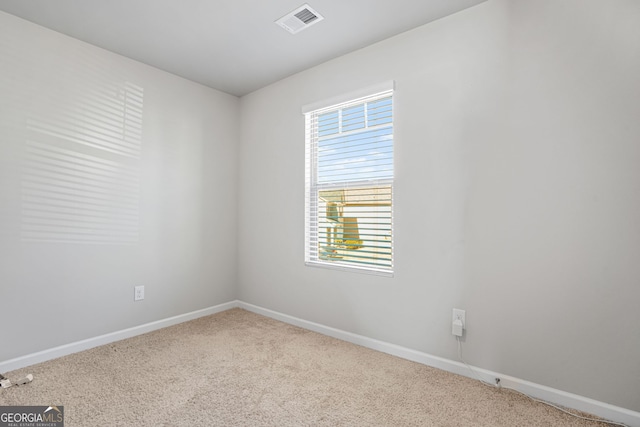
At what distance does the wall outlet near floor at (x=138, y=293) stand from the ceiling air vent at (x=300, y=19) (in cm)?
246

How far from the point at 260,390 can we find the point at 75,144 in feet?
7.39

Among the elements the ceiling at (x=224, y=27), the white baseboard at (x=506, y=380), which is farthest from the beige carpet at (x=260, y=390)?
the ceiling at (x=224, y=27)

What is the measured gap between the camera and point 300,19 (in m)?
2.13

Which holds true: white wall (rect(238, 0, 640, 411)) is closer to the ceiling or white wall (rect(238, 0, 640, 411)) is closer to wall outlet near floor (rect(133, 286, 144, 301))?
the ceiling

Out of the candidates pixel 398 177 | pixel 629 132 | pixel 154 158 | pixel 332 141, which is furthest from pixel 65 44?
pixel 629 132

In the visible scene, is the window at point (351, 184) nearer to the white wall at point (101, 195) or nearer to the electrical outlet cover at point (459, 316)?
the electrical outlet cover at point (459, 316)

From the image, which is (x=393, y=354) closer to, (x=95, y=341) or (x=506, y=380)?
(x=506, y=380)

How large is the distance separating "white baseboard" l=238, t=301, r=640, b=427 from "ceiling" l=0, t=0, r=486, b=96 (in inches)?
92.2

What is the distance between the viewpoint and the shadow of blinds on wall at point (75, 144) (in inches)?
84.4

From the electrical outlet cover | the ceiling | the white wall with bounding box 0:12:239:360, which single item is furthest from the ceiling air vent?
the electrical outlet cover

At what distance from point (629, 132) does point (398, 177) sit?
48.7 inches

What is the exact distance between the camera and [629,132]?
5.08 feet

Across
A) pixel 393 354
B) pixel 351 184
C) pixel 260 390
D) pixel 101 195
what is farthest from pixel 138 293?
pixel 393 354

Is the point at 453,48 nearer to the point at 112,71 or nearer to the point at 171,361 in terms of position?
the point at 112,71
